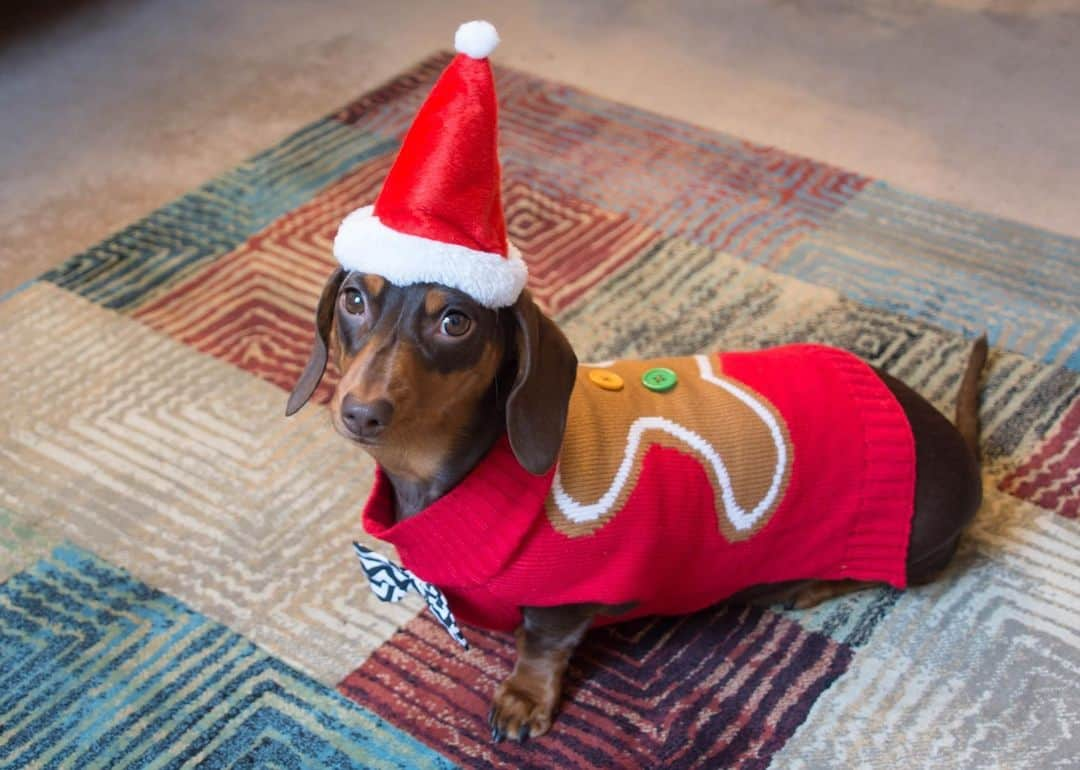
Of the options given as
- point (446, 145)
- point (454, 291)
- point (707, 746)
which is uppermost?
point (446, 145)

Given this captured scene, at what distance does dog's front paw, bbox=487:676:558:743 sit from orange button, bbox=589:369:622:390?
40 centimetres

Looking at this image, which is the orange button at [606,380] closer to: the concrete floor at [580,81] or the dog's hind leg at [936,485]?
the dog's hind leg at [936,485]

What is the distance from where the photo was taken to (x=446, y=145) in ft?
4.19

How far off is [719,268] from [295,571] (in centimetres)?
108

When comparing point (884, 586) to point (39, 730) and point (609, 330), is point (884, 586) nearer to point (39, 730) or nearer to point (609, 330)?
point (609, 330)

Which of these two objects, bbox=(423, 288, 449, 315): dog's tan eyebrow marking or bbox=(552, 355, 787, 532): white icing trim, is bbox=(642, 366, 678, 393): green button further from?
bbox=(423, 288, 449, 315): dog's tan eyebrow marking

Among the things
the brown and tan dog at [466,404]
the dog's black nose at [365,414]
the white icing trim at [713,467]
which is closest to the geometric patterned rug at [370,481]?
the brown and tan dog at [466,404]

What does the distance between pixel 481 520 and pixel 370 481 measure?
57 cm

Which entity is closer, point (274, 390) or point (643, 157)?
point (274, 390)

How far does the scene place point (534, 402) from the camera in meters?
1.33

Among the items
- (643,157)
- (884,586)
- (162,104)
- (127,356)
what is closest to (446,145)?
(884,586)

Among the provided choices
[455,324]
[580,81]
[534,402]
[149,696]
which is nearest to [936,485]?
[534,402]

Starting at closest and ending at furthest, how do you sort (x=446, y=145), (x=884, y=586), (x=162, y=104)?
(x=446, y=145)
(x=884, y=586)
(x=162, y=104)

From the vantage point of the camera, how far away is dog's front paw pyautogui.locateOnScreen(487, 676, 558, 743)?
1539mm
